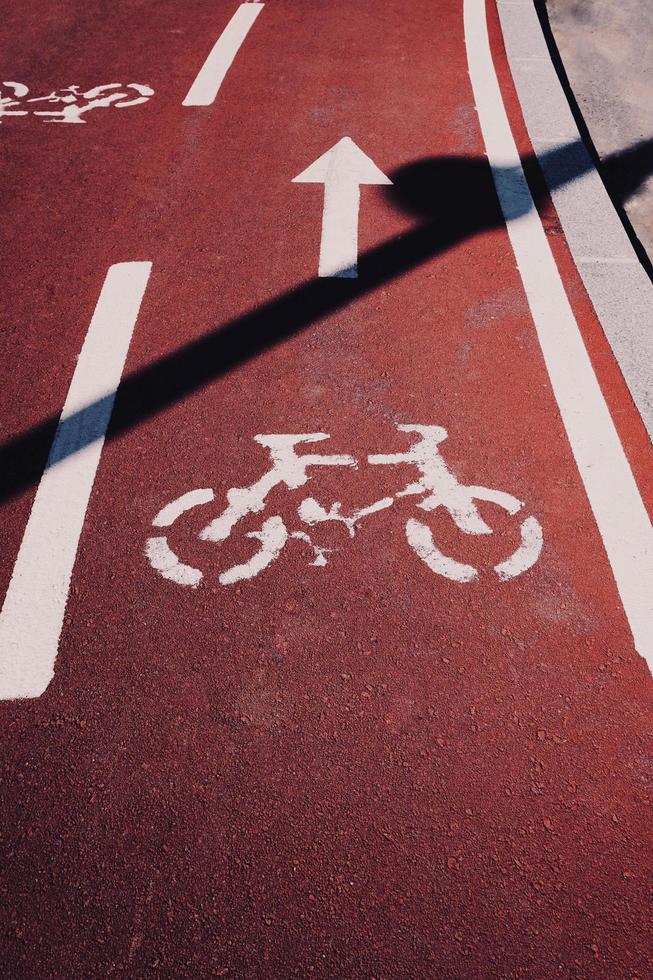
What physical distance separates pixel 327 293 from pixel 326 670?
295 centimetres

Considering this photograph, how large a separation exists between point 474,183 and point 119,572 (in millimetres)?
4580

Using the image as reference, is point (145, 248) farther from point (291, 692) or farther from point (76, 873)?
point (76, 873)

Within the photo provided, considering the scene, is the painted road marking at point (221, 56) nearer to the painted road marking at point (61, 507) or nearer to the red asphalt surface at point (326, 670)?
the red asphalt surface at point (326, 670)

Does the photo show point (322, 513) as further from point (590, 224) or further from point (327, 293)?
point (590, 224)

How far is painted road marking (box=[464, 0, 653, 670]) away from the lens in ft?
12.1

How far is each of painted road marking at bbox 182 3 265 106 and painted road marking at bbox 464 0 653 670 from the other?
2.95 metres

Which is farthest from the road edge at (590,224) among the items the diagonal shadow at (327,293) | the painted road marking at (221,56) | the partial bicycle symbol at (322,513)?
the painted road marking at (221,56)

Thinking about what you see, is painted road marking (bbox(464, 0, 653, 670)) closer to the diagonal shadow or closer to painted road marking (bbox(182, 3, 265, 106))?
the diagonal shadow

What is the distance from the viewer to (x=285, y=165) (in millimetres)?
6676

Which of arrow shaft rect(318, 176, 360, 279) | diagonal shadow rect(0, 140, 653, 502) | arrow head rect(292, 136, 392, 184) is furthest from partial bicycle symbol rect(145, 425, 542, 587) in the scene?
arrow head rect(292, 136, 392, 184)

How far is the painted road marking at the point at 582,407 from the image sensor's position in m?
3.69

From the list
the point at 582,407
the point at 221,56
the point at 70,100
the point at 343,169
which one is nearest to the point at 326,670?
the point at 582,407

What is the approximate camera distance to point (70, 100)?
25.6 feet

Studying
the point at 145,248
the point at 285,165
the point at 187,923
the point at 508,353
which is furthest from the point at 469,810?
the point at 285,165
